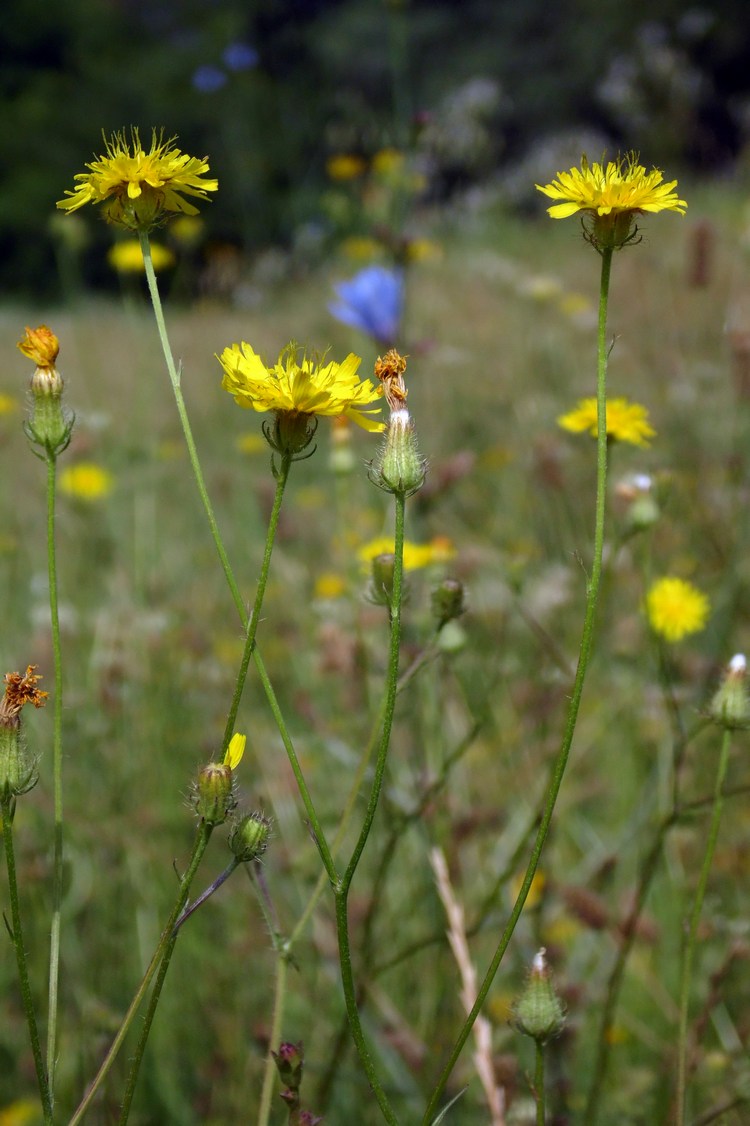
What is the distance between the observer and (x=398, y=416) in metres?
0.54

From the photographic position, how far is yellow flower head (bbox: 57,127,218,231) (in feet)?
1.76

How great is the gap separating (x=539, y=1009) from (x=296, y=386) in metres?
0.34

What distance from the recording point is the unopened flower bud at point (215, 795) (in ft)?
1.60

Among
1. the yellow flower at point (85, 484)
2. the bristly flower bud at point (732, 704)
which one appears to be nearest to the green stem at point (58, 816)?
→ the bristly flower bud at point (732, 704)

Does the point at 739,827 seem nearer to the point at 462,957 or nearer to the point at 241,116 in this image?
the point at 462,957

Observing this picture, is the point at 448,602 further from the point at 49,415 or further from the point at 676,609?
the point at 676,609

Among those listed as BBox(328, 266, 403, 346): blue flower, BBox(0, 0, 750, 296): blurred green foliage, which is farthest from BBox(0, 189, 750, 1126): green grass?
BBox(0, 0, 750, 296): blurred green foliage

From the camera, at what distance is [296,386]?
51 centimetres

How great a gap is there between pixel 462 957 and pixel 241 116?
9740mm

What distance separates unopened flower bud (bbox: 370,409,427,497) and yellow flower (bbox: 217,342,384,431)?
18mm

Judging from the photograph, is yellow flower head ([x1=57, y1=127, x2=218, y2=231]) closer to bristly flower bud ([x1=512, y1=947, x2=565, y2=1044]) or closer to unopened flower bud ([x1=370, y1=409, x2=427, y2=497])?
unopened flower bud ([x1=370, y1=409, x2=427, y2=497])

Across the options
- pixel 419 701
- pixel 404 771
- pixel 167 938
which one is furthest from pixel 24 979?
pixel 404 771

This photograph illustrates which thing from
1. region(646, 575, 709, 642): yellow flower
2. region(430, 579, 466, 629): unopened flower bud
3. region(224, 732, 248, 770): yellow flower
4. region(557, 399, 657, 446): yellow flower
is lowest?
region(224, 732, 248, 770): yellow flower

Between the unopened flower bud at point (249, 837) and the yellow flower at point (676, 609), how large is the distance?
23.6 inches
